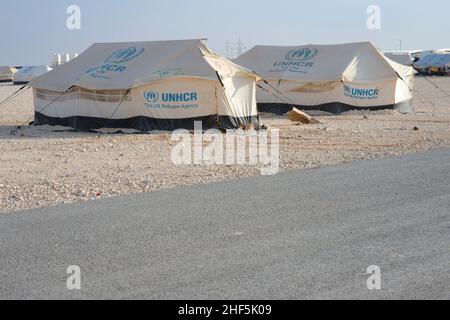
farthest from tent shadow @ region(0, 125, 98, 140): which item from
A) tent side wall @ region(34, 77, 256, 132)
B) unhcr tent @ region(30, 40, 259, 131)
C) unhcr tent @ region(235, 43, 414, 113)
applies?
unhcr tent @ region(235, 43, 414, 113)

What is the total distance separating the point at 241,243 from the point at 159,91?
548 inches

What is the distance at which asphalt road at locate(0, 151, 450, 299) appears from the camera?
5.71m

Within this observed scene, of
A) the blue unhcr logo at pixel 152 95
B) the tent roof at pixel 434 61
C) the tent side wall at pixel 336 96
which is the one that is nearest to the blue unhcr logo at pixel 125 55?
the blue unhcr logo at pixel 152 95

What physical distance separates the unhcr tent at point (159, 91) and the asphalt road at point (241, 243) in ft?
33.1

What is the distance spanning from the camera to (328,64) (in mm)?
28328

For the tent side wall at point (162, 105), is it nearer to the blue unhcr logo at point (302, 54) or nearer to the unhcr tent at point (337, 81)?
the unhcr tent at point (337, 81)

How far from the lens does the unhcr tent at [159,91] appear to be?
2052cm

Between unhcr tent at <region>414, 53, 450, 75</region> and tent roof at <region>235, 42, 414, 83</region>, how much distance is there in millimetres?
38517

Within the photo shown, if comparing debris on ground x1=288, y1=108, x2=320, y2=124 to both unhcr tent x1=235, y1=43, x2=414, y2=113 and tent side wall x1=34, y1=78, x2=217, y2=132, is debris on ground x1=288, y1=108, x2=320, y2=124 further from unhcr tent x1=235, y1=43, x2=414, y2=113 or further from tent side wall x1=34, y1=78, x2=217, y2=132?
tent side wall x1=34, y1=78, x2=217, y2=132

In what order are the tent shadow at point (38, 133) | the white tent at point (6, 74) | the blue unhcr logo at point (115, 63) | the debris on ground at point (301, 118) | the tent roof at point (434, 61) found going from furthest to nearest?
the white tent at point (6, 74) → the tent roof at point (434, 61) → the debris on ground at point (301, 118) → the blue unhcr logo at point (115, 63) → the tent shadow at point (38, 133)

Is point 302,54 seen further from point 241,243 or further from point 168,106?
point 241,243

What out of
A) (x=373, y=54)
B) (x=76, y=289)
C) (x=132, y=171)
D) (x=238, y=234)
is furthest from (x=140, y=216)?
(x=373, y=54)
